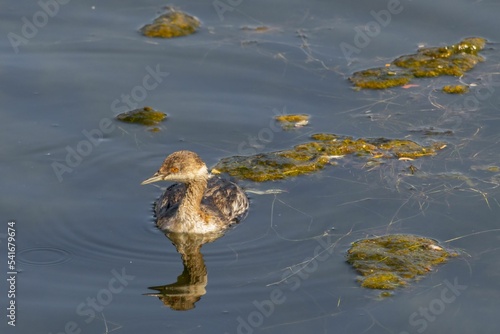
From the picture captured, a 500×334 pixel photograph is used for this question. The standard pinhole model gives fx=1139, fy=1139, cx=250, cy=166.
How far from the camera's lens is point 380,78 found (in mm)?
16766

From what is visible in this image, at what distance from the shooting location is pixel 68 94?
52.7 ft

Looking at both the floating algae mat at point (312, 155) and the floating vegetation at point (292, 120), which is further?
the floating vegetation at point (292, 120)

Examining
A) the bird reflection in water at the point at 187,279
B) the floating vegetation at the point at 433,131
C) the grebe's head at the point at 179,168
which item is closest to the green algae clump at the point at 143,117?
the grebe's head at the point at 179,168

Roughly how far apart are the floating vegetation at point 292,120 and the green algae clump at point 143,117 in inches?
63.4

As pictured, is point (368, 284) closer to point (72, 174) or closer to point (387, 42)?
point (72, 174)

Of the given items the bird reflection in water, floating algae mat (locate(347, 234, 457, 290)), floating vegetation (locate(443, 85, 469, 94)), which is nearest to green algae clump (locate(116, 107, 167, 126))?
the bird reflection in water

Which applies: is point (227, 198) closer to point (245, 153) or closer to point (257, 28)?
point (245, 153)

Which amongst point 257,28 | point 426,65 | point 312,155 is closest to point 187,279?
point 312,155

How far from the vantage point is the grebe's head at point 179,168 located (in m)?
13.3

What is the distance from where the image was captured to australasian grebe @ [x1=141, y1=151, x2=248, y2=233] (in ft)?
43.8

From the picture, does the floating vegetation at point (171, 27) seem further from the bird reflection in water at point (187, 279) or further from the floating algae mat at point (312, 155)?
the bird reflection in water at point (187, 279)

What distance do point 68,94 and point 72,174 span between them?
2089 mm

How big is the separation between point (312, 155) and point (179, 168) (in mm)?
2223

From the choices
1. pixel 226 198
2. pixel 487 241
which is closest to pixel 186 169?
pixel 226 198
